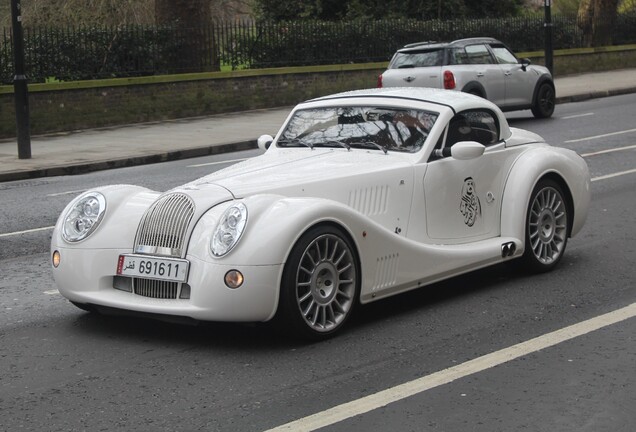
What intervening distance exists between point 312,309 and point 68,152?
45.1 ft

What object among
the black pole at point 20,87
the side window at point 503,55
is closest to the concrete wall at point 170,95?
the black pole at point 20,87

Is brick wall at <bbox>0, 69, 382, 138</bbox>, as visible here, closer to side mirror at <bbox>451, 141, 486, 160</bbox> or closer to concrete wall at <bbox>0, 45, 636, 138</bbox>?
concrete wall at <bbox>0, 45, 636, 138</bbox>

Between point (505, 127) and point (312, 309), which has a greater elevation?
point (505, 127)

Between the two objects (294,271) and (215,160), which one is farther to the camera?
(215,160)

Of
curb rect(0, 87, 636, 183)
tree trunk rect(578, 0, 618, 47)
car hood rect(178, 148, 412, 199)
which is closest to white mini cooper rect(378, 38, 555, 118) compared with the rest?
curb rect(0, 87, 636, 183)

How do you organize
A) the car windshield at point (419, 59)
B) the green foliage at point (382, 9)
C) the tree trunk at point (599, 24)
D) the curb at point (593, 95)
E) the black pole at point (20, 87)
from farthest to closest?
1. the tree trunk at point (599, 24)
2. the green foliage at point (382, 9)
3. the curb at point (593, 95)
4. the car windshield at point (419, 59)
5. the black pole at point (20, 87)

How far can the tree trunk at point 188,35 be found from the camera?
2575cm

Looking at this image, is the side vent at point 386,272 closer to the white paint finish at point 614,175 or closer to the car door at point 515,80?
the white paint finish at point 614,175

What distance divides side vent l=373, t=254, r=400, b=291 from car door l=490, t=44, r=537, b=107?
1668cm

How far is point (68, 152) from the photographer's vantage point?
19531 mm

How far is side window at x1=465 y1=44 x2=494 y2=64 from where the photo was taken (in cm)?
2294

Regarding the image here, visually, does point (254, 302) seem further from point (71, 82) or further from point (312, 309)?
point (71, 82)

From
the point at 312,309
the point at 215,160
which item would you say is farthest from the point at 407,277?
the point at 215,160

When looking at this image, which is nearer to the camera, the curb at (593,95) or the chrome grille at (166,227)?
the chrome grille at (166,227)
